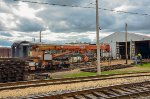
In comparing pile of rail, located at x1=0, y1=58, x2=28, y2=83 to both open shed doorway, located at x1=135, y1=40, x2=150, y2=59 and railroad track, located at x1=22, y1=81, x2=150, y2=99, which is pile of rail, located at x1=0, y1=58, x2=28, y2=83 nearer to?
railroad track, located at x1=22, y1=81, x2=150, y2=99

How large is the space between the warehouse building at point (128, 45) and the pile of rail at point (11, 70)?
39.2m

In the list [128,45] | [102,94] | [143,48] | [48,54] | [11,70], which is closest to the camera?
[102,94]

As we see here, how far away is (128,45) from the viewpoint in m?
63.6

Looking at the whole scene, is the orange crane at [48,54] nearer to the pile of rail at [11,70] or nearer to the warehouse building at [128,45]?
the pile of rail at [11,70]

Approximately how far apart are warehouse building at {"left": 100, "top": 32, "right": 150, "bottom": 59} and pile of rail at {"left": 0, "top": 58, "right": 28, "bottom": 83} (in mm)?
39186

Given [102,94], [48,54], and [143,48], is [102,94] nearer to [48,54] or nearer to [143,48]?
[48,54]

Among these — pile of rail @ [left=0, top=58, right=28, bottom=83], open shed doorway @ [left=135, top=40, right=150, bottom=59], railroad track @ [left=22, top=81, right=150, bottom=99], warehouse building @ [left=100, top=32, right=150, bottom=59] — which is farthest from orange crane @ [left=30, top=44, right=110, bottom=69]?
open shed doorway @ [left=135, top=40, right=150, bottom=59]

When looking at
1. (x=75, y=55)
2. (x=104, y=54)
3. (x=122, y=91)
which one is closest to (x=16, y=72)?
(x=122, y=91)

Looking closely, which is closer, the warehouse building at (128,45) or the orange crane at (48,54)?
the orange crane at (48,54)

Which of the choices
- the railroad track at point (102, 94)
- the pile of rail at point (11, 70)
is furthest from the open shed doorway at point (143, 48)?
the railroad track at point (102, 94)

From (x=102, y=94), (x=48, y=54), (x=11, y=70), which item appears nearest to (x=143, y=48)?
(x=48, y=54)

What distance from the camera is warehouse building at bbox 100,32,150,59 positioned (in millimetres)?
60513

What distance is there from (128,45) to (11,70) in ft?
142

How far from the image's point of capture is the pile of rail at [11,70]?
2281 cm
